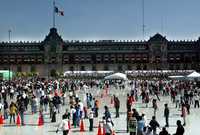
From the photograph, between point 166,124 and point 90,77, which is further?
point 90,77

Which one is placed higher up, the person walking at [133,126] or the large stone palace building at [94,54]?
the large stone palace building at [94,54]

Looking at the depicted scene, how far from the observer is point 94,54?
466ft

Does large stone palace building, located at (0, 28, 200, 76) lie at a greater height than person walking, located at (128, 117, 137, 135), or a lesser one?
greater

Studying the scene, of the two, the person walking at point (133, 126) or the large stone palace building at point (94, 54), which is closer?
the person walking at point (133, 126)

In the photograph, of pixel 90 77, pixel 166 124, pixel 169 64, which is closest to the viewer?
pixel 166 124

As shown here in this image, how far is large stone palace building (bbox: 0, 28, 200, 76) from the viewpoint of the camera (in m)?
141

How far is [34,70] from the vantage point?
141125mm

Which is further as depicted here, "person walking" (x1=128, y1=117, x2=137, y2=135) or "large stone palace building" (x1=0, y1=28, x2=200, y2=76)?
"large stone palace building" (x1=0, y1=28, x2=200, y2=76)

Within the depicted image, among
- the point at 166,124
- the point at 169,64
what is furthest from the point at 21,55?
the point at 166,124

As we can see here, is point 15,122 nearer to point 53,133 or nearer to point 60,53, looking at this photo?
point 53,133

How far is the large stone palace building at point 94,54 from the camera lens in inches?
5536

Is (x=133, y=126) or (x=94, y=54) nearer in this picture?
(x=133, y=126)

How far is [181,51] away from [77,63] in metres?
30.0

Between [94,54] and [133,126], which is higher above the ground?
[94,54]
